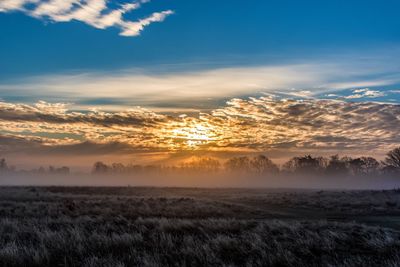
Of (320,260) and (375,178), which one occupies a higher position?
(320,260)

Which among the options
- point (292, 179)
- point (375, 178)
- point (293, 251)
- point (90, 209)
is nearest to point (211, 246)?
point (293, 251)

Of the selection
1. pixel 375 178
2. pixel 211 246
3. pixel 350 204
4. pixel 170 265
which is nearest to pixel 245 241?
pixel 211 246

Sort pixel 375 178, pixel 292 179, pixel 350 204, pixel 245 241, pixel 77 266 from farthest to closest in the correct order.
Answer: pixel 292 179
pixel 375 178
pixel 350 204
pixel 245 241
pixel 77 266

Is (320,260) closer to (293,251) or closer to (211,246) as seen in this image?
(293,251)

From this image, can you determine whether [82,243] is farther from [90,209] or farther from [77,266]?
[90,209]

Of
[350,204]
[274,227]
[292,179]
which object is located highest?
[274,227]

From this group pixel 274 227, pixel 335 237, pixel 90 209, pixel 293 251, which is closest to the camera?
pixel 293 251

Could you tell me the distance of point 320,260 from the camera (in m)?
11.5

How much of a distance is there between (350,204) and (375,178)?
123 meters

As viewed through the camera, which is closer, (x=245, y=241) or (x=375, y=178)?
(x=245, y=241)

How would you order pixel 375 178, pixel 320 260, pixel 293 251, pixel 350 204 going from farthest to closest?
pixel 375 178 < pixel 350 204 < pixel 293 251 < pixel 320 260

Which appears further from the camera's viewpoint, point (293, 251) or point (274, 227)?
point (274, 227)

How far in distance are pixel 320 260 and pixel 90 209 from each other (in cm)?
2611

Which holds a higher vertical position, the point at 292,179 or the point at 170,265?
the point at 170,265
